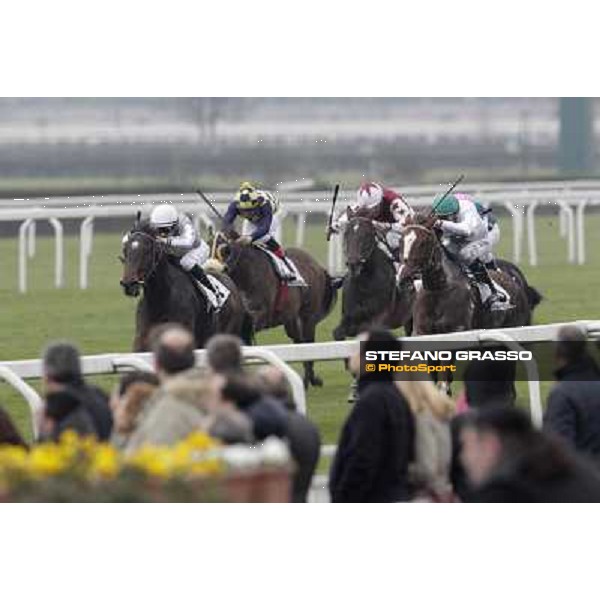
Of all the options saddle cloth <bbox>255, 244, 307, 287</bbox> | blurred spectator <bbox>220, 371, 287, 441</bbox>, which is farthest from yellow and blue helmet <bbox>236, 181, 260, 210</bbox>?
blurred spectator <bbox>220, 371, 287, 441</bbox>

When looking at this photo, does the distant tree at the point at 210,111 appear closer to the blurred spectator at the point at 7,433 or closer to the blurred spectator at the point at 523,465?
the blurred spectator at the point at 7,433

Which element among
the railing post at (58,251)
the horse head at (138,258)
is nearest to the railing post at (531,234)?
the railing post at (58,251)

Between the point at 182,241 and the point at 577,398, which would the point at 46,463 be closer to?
the point at 577,398

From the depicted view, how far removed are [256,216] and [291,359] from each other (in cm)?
500

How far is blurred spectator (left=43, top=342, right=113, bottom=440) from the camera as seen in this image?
27.8ft

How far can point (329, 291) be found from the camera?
16.8m

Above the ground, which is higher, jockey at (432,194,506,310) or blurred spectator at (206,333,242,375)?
jockey at (432,194,506,310)

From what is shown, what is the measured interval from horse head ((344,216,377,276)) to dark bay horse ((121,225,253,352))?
36.4 inches

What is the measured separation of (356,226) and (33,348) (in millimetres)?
2683

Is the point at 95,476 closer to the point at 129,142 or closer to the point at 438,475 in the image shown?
the point at 438,475

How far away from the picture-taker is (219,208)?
71.9 feet

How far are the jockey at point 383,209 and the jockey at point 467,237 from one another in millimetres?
634

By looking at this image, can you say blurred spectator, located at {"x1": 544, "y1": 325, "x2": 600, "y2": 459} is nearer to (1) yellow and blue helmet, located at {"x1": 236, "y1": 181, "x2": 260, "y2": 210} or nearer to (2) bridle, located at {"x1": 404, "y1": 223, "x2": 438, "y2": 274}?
(2) bridle, located at {"x1": 404, "y1": 223, "x2": 438, "y2": 274}

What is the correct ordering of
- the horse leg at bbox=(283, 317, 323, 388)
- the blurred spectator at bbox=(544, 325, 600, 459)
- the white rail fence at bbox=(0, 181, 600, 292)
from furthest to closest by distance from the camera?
the white rail fence at bbox=(0, 181, 600, 292) → the horse leg at bbox=(283, 317, 323, 388) → the blurred spectator at bbox=(544, 325, 600, 459)
